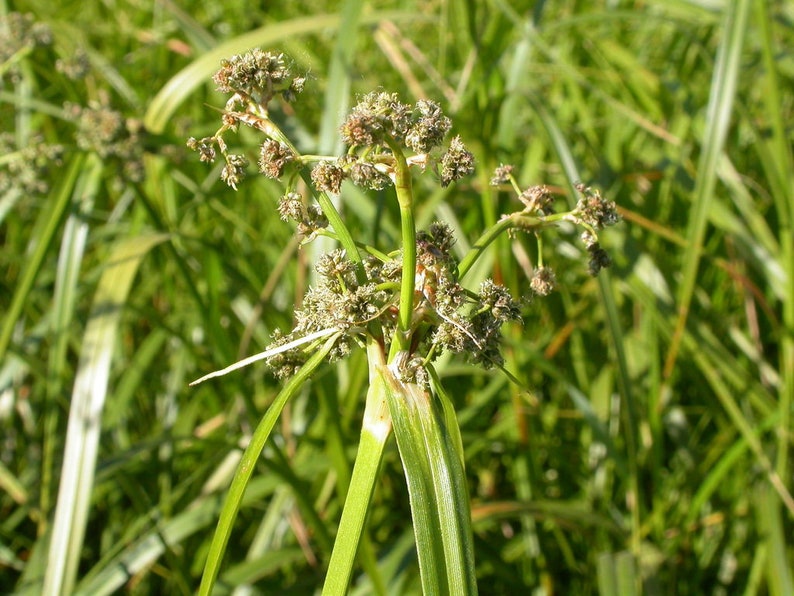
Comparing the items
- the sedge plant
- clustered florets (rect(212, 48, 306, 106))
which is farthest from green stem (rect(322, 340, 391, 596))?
clustered florets (rect(212, 48, 306, 106))

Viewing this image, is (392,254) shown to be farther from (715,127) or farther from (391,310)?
(715,127)

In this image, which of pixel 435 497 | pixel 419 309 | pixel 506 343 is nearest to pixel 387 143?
pixel 419 309

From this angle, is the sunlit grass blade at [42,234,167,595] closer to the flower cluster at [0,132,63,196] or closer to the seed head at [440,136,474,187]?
the flower cluster at [0,132,63,196]

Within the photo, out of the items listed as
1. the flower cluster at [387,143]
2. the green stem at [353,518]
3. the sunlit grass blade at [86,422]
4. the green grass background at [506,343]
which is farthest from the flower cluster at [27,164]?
the green stem at [353,518]

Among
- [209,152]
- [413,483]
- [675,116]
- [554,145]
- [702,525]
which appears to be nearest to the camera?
[413,483]

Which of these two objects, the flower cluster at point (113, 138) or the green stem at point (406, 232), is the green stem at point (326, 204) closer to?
the green stem at point (406, 232)

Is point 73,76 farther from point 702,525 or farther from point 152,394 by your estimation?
point 702,525

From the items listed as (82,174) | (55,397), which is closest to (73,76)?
(82,174)

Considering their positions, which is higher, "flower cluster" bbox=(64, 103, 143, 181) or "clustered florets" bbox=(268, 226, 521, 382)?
"flower cluster" bbox=(64, 103, 143, 181)
